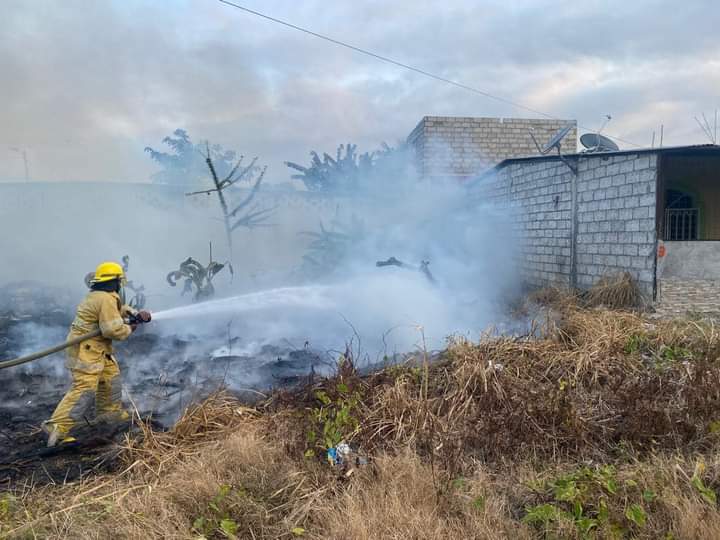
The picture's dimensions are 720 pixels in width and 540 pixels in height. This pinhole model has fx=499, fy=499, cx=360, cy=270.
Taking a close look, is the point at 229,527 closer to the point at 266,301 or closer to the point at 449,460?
the point at 449,460

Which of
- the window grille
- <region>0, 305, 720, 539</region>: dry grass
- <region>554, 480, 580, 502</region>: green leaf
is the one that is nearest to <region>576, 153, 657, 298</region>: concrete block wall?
<region>0, 305, 720, 539</region>: dry grass

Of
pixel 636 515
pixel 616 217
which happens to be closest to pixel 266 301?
pixel 616 217

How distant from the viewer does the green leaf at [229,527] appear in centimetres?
282

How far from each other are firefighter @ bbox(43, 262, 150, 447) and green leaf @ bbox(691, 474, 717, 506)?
4.79 meters

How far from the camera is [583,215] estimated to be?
30.5ft

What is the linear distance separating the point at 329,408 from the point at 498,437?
A: 1.51m

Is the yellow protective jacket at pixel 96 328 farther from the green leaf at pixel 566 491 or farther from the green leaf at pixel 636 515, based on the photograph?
the green leaf at pixel 636 515

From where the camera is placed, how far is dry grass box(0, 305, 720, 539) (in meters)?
2.91

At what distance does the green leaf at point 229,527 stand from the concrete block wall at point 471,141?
1519 centimetres

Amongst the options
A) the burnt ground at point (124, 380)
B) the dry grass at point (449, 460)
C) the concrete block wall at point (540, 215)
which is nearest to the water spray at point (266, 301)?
the burnt ground at point (124, 380)

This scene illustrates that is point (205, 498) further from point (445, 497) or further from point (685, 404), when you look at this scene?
point (685, 404)

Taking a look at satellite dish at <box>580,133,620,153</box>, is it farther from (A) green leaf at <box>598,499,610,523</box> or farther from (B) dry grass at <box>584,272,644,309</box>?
(A) green leaf at <box>598,499,610,523</box>

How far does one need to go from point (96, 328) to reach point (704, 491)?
5.26m

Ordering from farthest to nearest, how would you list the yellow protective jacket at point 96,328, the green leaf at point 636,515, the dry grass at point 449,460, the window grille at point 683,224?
the window grille at point 683,224, the yellow protective jacket at point 96,328, the dry grass at point 449,460, the green leaf at point 636,515
